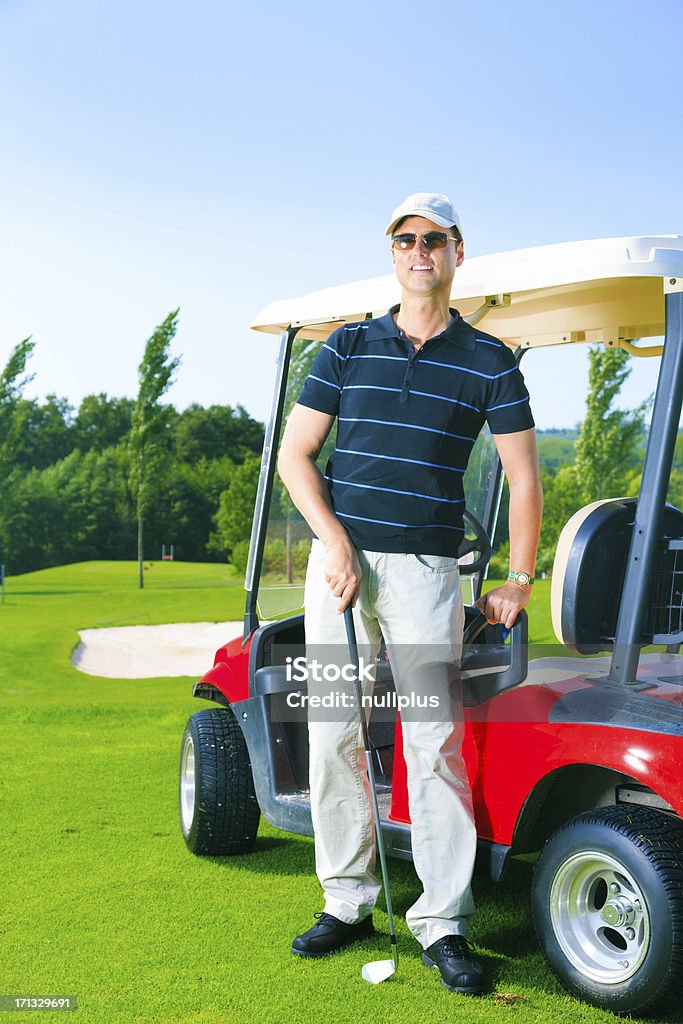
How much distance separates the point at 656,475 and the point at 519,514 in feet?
1.04

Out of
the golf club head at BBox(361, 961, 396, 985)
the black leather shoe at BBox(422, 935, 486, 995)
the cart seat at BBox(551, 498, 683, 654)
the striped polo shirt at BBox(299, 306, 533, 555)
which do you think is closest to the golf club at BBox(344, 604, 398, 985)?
the golf club head at BBox(361, 961, 396, 985)

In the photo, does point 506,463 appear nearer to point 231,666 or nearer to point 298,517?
point 298,517

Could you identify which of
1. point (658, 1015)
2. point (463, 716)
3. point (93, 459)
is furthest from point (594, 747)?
point (93, 459)

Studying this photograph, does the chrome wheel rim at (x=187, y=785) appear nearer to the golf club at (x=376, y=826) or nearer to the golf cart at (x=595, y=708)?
the golf cart at (x=595, y=708)

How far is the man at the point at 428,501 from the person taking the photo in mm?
2531

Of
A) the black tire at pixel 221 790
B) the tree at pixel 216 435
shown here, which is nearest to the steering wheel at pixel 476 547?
the black tire at pixel 221 790

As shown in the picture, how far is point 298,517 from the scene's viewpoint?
11.4 feet

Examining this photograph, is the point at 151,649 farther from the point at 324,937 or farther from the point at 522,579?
the point at 522,579

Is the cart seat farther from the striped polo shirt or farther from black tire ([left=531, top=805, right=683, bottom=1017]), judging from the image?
black tire ([left=531, top=805, right=683, bottom=1017])

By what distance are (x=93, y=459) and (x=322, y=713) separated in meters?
30.1

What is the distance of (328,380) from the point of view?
8.70ft

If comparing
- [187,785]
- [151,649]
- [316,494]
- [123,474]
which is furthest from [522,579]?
[123,474]

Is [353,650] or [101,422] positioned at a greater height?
[101,422]

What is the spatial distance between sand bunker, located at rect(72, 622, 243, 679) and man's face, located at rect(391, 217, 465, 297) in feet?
27.7
